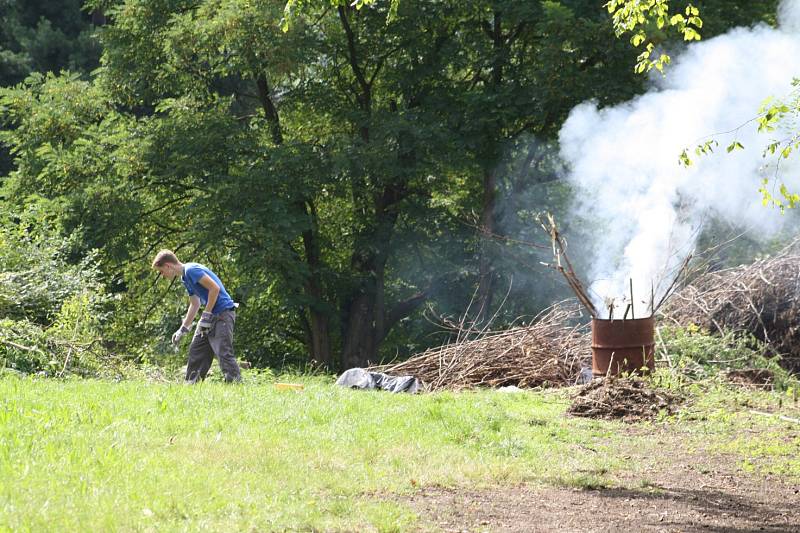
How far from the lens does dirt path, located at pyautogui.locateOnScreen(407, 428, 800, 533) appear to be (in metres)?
6.13

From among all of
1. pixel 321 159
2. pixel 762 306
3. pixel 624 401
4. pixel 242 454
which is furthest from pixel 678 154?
pixel 242 454

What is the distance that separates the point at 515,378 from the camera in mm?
14297

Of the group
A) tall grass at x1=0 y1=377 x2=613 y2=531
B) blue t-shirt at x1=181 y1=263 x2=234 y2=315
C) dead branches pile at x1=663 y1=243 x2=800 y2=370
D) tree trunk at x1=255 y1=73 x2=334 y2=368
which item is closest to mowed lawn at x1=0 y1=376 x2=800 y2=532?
tall grass at x1=0 y1=377 x2=613 y2=531

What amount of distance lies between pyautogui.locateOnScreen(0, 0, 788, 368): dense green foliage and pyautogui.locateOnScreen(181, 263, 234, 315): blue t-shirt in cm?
767

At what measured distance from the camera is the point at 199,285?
430 inches

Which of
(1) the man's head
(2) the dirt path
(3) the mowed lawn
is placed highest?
(1) the man's head

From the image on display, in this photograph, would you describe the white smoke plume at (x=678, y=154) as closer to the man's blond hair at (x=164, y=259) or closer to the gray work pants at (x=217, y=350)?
the gray work pants at (x=217, y=350)

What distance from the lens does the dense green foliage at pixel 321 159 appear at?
1930cm

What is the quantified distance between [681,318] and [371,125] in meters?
7.85

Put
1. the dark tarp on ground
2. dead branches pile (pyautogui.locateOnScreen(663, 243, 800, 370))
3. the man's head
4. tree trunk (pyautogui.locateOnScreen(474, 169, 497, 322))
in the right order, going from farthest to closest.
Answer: tree trunk (pyautogui.locateOnScreen(474, 169, 497, 322)), dead branches pile (pyautogui.locateOnScreen(663, 243, 800, 370)), the dark tarp on ground, the man's head

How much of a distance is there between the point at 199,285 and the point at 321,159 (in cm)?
933

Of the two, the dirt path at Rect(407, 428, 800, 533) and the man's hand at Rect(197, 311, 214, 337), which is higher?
the man's hand at Rect(197, 311, 214, 337)

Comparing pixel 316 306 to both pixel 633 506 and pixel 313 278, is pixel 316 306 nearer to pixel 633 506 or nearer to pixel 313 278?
pixel 313 278

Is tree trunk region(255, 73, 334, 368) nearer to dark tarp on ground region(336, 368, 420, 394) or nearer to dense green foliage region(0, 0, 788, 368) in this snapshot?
dense green foliage region(0, 0, 788, 368)
